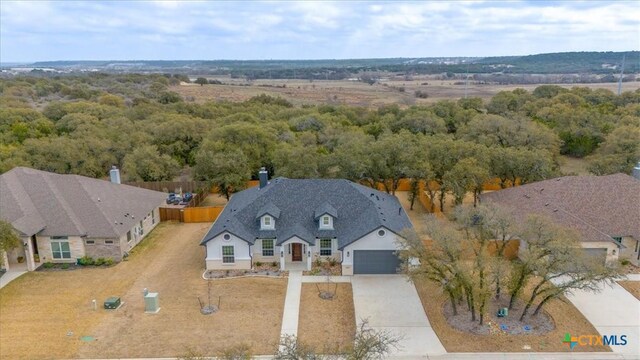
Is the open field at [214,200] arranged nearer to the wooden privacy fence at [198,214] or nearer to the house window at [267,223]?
the wooden privacy fence at [198,214]

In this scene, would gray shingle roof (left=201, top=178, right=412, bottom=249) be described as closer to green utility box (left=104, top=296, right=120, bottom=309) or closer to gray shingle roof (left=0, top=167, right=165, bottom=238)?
green utility box (left=104, top=296, right=120, bottom=309)

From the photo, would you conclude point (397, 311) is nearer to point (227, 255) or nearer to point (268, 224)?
point (268, 224)

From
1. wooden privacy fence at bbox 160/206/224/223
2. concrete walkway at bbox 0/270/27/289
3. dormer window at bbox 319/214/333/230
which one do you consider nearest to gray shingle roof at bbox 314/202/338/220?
dormer window at bbox 319/214/333/230

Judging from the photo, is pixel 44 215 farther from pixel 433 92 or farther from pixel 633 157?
pixel 433 92

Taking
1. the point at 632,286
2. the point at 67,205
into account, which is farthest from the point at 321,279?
the point at 67,205

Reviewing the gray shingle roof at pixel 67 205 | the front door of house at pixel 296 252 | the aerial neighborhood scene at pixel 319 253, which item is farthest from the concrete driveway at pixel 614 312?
the gray shingle roof at pixel 67 205

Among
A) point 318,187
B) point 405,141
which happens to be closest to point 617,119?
point 405,141

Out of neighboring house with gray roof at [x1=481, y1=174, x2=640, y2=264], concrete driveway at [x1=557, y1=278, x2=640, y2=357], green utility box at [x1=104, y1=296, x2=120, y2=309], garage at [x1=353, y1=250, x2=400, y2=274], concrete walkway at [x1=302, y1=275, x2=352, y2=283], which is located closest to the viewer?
concrete driveway at [x1=557, y1=278, x2=640, y2=357]
